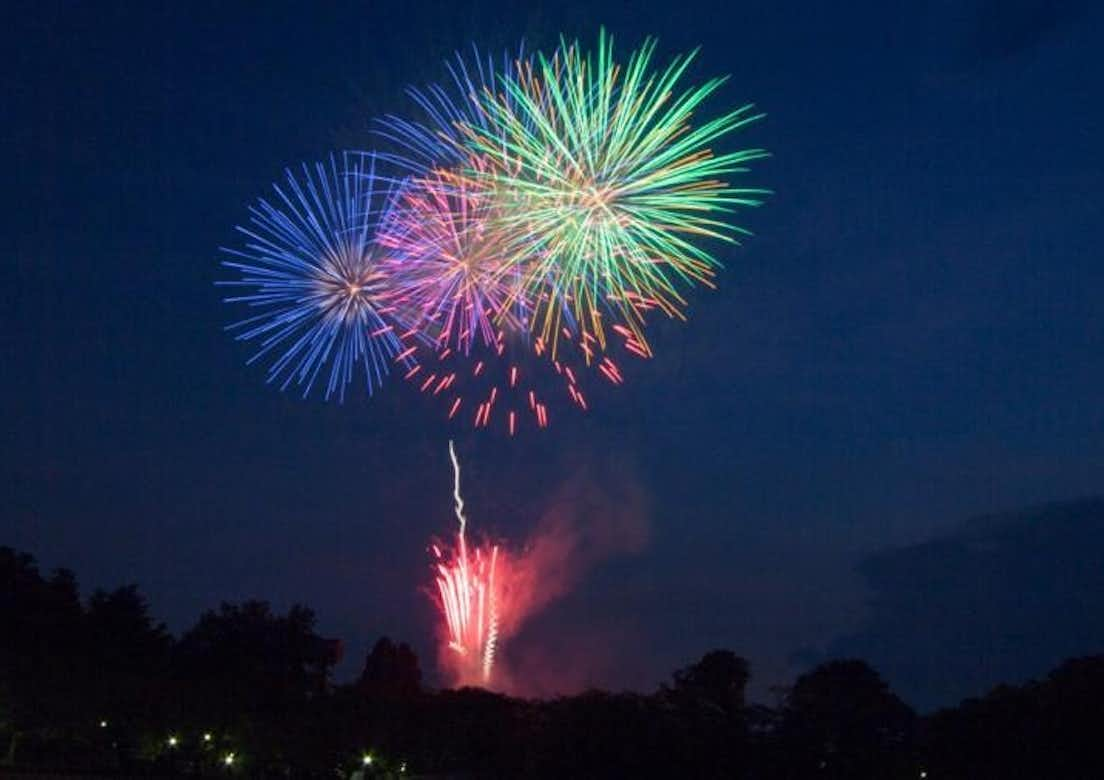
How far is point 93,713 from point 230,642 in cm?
2234

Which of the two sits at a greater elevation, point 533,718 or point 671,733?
point 533,718

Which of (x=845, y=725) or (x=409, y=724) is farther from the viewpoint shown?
(x=845, y=725)

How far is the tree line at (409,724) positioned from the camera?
44.4 metres

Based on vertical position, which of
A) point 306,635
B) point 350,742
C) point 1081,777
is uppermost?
point 306,635

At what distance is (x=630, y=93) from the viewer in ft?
71.2

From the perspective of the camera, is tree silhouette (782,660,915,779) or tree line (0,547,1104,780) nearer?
tree line (0,547,1104,780)

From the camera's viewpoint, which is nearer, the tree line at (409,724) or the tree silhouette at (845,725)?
the tree line at (409,724)

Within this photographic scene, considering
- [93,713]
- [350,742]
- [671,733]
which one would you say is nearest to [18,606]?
[93,713]

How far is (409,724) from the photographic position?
56000 millimetres

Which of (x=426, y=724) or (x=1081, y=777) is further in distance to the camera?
(x=426, y=724)

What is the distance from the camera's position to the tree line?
4444 cm

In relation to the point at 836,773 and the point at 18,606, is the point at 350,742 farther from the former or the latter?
the point at 836,773

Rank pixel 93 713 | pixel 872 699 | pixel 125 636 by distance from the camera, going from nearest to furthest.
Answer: pixel 93 713
pixel 125 636
pixel 872 699

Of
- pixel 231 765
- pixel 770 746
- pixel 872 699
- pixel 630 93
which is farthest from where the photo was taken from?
pixel 872 699
